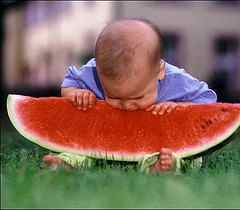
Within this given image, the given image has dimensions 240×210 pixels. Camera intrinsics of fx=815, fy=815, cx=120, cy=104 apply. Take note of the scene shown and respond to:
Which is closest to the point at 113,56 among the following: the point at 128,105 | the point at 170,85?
the point at 128,105

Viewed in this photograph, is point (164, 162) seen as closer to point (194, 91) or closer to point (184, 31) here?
point (194, 91)

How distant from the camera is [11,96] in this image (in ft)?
12.8

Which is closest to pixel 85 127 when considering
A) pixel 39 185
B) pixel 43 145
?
pixel 43 145

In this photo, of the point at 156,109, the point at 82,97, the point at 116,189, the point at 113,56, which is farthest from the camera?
the point at 82,97

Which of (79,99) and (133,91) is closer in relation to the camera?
(133,91)

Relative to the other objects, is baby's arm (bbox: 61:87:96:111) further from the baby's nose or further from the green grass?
the green grass

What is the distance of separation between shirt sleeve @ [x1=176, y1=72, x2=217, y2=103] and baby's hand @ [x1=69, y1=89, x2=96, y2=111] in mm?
418

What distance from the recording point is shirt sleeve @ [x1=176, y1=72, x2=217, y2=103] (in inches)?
149

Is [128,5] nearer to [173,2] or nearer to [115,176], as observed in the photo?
[173,2]

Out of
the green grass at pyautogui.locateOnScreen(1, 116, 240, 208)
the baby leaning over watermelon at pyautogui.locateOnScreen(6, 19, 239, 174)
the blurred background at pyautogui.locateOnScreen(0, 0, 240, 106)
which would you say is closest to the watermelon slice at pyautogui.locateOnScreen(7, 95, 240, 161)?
the baby leaning over watermelon at pyautogui.locateOnScreen(6, 19, 239, 174)

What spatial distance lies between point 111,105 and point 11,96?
1.87 feet

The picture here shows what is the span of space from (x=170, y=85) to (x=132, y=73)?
1.68 ft

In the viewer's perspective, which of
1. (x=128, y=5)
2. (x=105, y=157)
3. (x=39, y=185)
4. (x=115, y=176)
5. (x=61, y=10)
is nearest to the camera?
(x=39, y=185)

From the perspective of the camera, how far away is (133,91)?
3273mm
